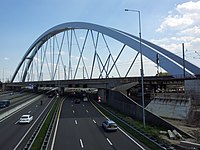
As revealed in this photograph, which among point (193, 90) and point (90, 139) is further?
point (193, 90)

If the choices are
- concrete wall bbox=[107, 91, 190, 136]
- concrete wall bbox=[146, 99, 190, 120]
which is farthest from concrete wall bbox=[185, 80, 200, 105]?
concrete wall bbox=[107, 91, 190, 136]

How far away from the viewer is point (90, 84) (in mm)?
72625

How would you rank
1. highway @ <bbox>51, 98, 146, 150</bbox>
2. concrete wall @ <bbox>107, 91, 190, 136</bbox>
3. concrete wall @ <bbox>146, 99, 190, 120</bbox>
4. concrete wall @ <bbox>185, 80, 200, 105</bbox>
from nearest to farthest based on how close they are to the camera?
highway @ <bbox>51, 98, 146, 150</bbox>
concrete wall @ <bbox>107, 91, 190, 136</bbox>
concrete wall @ <bbox>146, 99, 190, 120</bbox>
concrete wall @ <bbox>185, 80, 200, 105</bbox>

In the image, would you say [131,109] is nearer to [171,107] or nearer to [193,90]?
[171,107]

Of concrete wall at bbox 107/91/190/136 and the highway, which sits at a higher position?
concrete wall at bbox 107/91/190/136

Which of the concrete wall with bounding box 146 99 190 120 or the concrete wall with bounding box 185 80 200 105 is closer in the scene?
the concrete wall with bounding box 146 99 190 120

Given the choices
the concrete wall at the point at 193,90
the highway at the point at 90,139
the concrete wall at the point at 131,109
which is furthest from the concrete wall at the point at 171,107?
the highway at the point at 90,139

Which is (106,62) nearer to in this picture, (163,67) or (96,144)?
(163,67)

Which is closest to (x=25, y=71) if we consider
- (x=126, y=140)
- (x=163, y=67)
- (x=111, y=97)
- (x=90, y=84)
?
(x=90, y=84)

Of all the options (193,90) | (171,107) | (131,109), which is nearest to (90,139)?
(131,109)

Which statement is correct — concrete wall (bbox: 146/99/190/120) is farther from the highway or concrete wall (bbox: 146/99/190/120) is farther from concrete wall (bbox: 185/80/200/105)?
the highway

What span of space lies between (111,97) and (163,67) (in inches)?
499

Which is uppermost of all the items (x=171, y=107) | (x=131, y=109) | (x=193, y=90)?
(x=193, y=90)

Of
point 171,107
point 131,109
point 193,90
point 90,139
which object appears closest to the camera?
point 90,139
